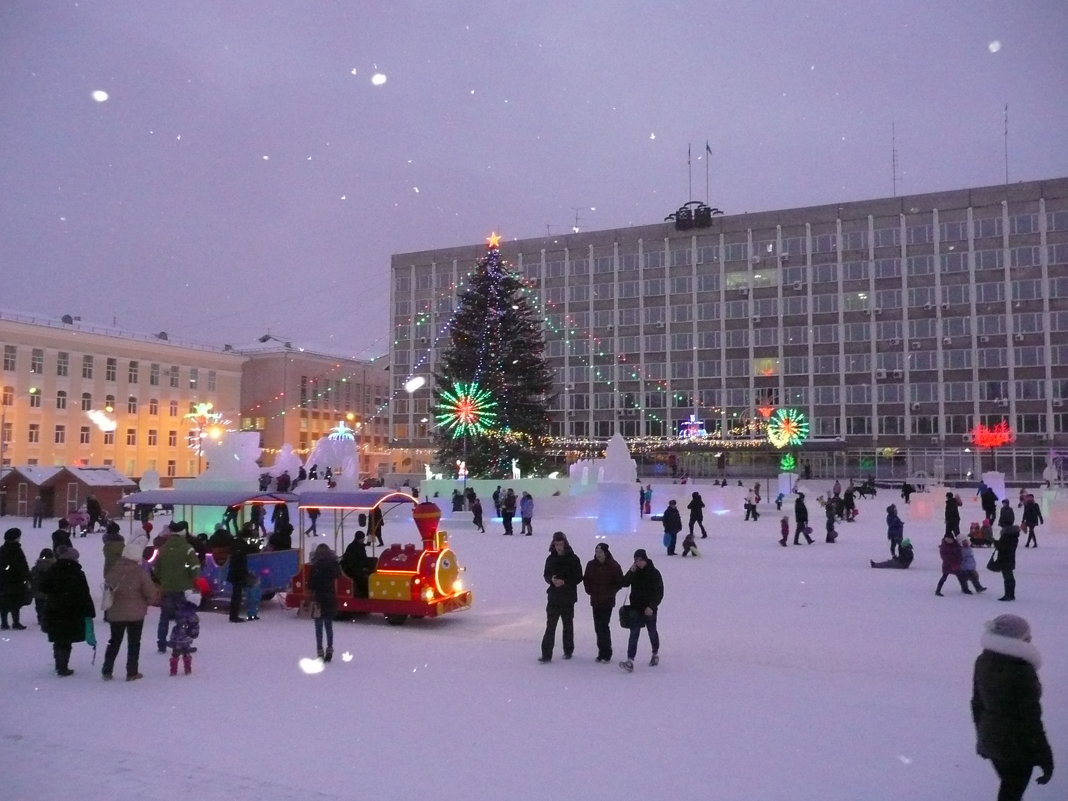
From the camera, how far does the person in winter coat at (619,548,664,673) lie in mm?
9281

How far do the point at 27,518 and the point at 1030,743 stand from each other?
130ft

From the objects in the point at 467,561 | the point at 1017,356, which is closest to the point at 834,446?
the point at 1017,356

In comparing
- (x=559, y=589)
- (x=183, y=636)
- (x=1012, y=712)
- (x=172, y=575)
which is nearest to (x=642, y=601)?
(x=559, y=589)

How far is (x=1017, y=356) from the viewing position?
63406 millimetres

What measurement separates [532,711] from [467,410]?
3158 cm

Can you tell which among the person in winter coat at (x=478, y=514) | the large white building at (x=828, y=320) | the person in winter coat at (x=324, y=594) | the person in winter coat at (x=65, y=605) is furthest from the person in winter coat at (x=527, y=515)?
the large white building at (x=828, y=320)

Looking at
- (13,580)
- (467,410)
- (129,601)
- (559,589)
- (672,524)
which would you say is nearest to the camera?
(129,601)

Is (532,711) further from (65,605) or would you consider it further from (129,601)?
(65,605)

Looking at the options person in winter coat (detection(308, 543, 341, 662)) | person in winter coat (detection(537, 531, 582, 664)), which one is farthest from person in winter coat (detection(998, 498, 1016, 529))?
person in winter coat (detection(308, 543, 341, 662))

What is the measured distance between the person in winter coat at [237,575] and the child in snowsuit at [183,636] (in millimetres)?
3024

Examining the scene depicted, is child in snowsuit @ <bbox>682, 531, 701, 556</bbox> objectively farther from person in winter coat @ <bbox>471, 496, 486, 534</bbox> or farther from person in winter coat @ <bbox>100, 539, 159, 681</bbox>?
person in winter coat @ <bbox>100, 539, 159, 681</bbox>

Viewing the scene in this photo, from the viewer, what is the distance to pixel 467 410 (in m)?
39.1

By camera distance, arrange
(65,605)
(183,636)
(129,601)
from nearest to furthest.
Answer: (129,601)
(65,605)
(183,636)

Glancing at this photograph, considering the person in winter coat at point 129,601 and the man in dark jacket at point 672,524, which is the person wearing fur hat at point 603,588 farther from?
the man in dark jacket at point 672,524
